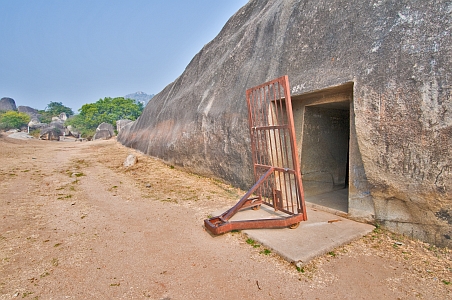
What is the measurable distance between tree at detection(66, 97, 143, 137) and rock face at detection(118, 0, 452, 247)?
46706 mm

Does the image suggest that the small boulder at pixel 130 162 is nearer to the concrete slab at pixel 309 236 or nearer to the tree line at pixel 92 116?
the concrete slab at pixel 309 236

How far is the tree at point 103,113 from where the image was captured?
47.3 meters

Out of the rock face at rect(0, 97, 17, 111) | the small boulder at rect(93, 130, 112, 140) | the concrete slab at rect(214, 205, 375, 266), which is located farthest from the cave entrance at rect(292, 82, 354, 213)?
the rock face at rect(0, 97, 17, 111)

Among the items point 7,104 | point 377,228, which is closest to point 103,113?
point 7,104

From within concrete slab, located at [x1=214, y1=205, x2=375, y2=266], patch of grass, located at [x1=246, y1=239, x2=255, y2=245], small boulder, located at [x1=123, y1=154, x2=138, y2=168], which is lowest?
patch of grass, located at [x1=246, y1=239, x2=255, y2=245]

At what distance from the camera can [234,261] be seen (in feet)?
9.17

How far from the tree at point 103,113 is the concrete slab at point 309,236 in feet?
159

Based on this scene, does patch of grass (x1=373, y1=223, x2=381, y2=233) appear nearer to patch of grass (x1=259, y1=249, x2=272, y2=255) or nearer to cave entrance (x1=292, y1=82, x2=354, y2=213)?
cave entrance (x1=292, y1=82, x2=354, y2=213)

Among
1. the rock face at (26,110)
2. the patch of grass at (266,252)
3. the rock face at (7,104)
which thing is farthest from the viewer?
the rock face at (7,104)

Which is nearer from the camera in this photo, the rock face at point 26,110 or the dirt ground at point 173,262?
the dirt ground at point 173,262

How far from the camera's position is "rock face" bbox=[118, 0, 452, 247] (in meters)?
2.88

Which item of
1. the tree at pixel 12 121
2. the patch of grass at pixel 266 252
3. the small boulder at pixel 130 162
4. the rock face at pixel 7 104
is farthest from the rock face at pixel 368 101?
the rock face at pixel 7 104

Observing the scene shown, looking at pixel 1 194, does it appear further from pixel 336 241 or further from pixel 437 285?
pixel 437 285

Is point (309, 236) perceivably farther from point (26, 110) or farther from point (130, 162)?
point (26, 110)
